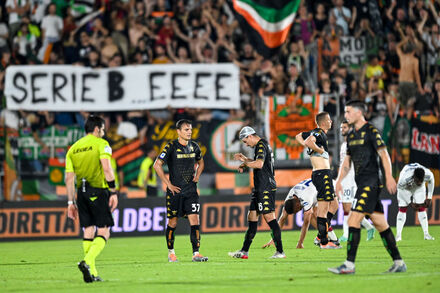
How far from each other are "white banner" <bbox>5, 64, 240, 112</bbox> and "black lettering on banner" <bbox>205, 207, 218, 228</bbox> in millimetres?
2813

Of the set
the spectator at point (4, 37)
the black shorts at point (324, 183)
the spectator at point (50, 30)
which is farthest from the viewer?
the spectator at point (50, 30)

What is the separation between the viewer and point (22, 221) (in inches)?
859

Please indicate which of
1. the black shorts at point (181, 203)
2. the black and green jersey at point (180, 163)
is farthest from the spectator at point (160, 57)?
the black shorts at point (181, 203)

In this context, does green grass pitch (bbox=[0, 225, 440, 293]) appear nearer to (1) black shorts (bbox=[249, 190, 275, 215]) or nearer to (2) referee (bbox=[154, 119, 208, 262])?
(2) referee (bbox=[154, 119, 208, 262])

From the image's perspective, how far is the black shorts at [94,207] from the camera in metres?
10.9

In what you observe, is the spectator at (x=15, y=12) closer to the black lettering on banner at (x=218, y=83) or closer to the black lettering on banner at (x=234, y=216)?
the black lettering on banner at (x=218, y=83)

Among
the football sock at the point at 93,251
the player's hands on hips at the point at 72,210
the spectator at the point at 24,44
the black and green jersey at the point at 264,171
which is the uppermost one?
the spectator at the point at 24,44

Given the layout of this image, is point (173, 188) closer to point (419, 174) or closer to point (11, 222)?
point (419, 174)

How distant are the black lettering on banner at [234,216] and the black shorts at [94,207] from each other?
460 inches

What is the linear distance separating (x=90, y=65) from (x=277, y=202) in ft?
21.2

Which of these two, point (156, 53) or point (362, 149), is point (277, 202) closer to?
point (156, 53)

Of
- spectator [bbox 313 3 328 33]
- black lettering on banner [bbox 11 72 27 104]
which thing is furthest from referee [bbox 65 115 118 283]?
spectator [bbox 313 3 328 33]

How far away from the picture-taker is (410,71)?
2378cm

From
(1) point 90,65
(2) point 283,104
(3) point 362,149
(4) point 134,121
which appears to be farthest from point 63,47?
(3) point 362,149
